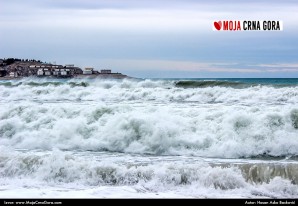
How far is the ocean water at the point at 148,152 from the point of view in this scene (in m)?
7.60

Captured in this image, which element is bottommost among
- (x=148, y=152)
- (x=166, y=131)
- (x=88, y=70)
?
(x=148, y=152)

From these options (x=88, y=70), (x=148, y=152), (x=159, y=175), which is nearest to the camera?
(x=159, y=175)

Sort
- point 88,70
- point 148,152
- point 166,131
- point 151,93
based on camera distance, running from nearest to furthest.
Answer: point 148,152
point 166,131
point 151,93
point 88,70

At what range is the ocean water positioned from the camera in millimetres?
7602

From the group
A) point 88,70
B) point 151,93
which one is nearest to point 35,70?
point 88,70

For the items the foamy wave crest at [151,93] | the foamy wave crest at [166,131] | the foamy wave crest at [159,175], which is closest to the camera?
the foamy wave crest at [159,175]

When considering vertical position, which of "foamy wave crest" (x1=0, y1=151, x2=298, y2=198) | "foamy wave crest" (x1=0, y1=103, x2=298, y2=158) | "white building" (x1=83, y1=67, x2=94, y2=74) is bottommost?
"foamy wave crest" (x1=0, y1=151, x2=298, y2=198)

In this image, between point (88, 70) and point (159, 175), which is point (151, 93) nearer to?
point (159, 175)

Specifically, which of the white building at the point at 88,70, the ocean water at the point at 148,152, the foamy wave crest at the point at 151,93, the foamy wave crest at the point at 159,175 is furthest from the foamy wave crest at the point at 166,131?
the white building at the point at 88,70

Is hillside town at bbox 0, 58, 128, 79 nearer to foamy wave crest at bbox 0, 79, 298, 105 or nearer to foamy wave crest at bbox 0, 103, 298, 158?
foamy wave crest at bbox 0, 79, 298, 105

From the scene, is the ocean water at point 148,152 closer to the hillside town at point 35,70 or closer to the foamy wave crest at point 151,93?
the foamy wave crest at point 151,93

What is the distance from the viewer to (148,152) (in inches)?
413

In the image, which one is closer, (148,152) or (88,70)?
(148,152)

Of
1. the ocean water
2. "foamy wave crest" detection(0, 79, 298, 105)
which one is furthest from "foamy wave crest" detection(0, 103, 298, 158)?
"foamy wave crest" detection(0, 79, 298, 105)
